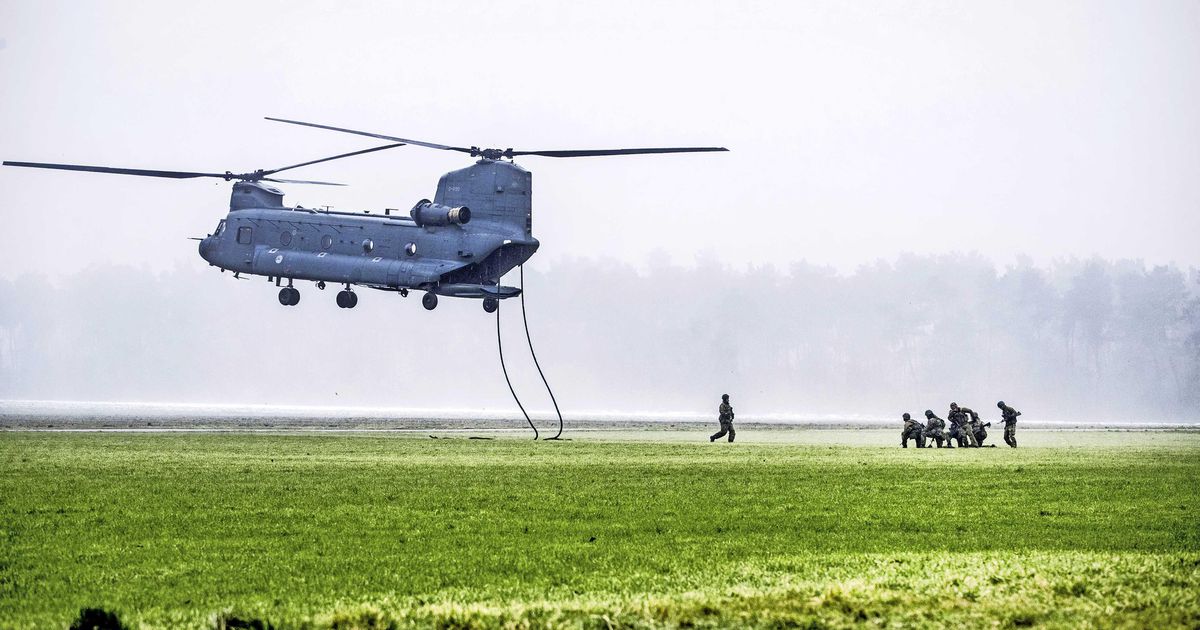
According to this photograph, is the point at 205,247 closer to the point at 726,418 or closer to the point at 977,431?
the point at 726,418

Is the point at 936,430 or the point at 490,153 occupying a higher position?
the point at 490,153

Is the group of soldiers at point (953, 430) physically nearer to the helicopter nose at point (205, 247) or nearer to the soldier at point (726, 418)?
the soldier at point (726, 418)

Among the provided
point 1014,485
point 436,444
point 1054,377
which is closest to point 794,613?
point 1014,485

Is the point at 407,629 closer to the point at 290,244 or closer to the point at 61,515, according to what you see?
the point at 61,515

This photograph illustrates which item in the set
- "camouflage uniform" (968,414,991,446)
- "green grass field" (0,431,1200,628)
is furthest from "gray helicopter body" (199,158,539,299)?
"green grass field" (0,431,1200,628)

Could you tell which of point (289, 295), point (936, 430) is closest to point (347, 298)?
point (289, 295)

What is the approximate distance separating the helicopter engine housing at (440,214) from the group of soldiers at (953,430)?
1767 centimetres

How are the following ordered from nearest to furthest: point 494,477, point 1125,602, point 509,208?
point 1125,602 → point 494,477 → point 509,208

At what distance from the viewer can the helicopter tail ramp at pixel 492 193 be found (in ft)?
166

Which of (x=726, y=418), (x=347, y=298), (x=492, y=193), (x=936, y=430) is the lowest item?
(x=936, y=430)

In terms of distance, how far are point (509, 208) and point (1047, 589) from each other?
1625 inches

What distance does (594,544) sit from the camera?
47.3 ft

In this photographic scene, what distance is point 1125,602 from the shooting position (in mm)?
10078

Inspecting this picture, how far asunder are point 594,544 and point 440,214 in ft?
121
